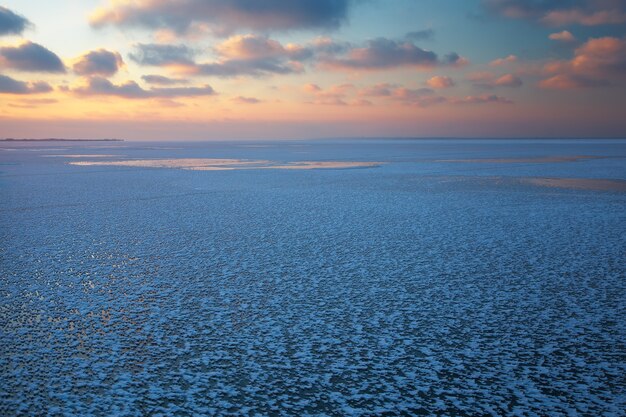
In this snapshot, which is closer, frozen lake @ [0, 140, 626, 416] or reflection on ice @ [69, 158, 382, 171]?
frozen lake @ [0, 140, 626, 416]

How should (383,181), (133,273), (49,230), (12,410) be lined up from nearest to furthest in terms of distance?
(12,410) → (133,273) → (49,230) → (383,181)

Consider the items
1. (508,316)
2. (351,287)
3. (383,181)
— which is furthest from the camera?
(383,181)

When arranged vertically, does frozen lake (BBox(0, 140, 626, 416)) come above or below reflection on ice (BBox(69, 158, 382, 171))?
below

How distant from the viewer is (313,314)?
12.1 ft

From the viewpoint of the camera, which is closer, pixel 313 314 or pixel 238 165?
pixel 313 314

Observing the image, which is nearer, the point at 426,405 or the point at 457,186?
the point at 426,405

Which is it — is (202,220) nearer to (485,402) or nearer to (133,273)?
(133,273)

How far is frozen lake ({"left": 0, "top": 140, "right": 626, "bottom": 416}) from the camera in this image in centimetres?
251

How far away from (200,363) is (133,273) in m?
2.32

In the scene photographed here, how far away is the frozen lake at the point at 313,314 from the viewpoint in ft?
8.22

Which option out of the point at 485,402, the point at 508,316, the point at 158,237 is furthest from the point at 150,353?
the point at 158,237

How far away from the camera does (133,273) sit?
4.87 meters

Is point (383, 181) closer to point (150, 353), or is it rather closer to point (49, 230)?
point (49, 230)

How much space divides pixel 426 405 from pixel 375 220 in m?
5.66
